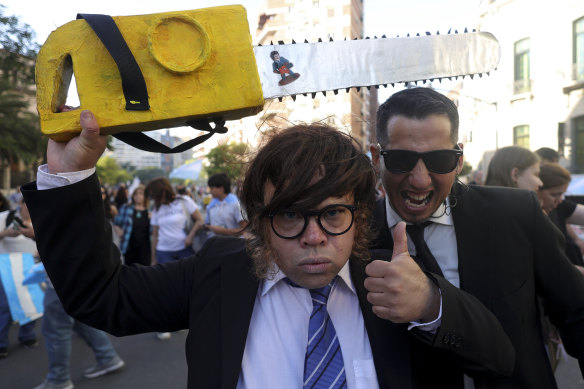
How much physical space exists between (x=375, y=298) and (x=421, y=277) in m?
0.15

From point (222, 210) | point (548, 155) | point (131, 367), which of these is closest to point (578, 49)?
point (548, 155)

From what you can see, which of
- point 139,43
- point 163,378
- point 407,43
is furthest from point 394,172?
point 163,378

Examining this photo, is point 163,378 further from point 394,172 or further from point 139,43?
point 139,43

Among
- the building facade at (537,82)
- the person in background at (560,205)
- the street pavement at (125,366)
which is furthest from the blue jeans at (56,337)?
the building facade at (537,82)

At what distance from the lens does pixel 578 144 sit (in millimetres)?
20672

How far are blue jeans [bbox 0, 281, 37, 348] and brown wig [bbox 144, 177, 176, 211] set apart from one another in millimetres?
2139

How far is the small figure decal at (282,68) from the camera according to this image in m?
1.35

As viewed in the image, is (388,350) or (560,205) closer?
(388,350)

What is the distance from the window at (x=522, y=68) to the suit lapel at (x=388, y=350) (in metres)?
24.7

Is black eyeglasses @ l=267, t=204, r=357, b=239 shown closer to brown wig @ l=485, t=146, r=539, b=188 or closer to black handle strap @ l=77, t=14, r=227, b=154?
black handle strap @ l=77, t=14, r=227, b=154

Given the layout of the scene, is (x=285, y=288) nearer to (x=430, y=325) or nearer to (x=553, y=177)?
(x=430, y=325)

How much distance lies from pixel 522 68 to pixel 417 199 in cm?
2535

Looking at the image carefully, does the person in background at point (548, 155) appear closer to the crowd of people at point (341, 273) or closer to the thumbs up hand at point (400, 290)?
the crowd of people at point (341, 273)

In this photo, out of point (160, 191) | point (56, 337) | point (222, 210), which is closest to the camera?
point (56, 337)
